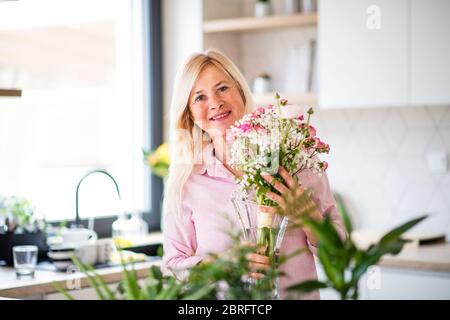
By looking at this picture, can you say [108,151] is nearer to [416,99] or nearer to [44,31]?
[44,31]

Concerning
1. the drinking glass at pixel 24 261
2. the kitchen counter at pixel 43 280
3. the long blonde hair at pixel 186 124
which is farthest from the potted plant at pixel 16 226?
the long blonde hair at pixel 186 124

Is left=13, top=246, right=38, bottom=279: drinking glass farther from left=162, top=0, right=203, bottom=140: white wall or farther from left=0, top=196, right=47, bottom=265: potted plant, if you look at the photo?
left=162, top=0, right=203, bottom=140: white wall

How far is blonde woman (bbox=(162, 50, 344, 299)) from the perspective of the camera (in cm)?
227

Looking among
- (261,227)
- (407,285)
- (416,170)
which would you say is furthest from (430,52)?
(261,227)

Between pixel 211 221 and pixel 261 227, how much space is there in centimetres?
45

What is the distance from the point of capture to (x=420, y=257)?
3240 mm

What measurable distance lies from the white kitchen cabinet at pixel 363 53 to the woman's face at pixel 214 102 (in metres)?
1.27

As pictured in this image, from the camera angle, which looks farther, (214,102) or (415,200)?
(415,200)

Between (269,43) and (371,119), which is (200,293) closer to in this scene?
(371,119)

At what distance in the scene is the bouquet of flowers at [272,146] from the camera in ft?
6.11

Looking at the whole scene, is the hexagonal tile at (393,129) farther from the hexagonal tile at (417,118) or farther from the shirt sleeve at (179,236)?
the shirt sleeve at (179,236)

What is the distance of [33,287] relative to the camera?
2.73 m
